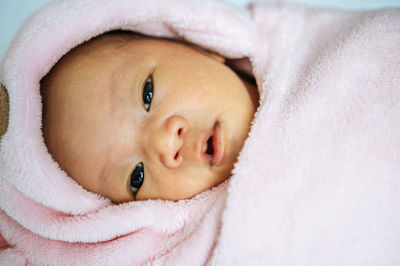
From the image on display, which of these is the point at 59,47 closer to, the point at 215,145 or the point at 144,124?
the point at 144,124

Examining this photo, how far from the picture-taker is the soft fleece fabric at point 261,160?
677mm

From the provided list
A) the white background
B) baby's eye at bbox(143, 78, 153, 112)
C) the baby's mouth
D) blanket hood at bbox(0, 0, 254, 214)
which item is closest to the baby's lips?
the baby's mouth

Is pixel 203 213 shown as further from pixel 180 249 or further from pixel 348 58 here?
pixel 348 58

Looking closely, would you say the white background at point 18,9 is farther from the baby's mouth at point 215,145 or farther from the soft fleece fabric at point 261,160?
the baby's mouth at point 215,145

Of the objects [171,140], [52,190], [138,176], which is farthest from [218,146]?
[52,190]

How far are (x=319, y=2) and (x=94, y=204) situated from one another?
108 centimetres

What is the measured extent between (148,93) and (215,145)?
24 cm

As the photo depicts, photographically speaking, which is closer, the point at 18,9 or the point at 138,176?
the point at 138,176

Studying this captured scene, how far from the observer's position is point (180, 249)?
791 mm

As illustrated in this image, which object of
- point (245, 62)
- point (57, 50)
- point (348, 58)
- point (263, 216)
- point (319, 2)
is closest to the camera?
point (263, 216)

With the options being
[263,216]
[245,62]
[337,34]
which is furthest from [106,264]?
[337,34]

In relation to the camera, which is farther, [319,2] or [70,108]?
[319,2]

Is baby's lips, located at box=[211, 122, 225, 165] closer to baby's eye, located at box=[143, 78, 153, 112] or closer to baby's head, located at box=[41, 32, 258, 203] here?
baby's head, located at box=[41, 32, 258, 203]

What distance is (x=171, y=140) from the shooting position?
0.80 m
